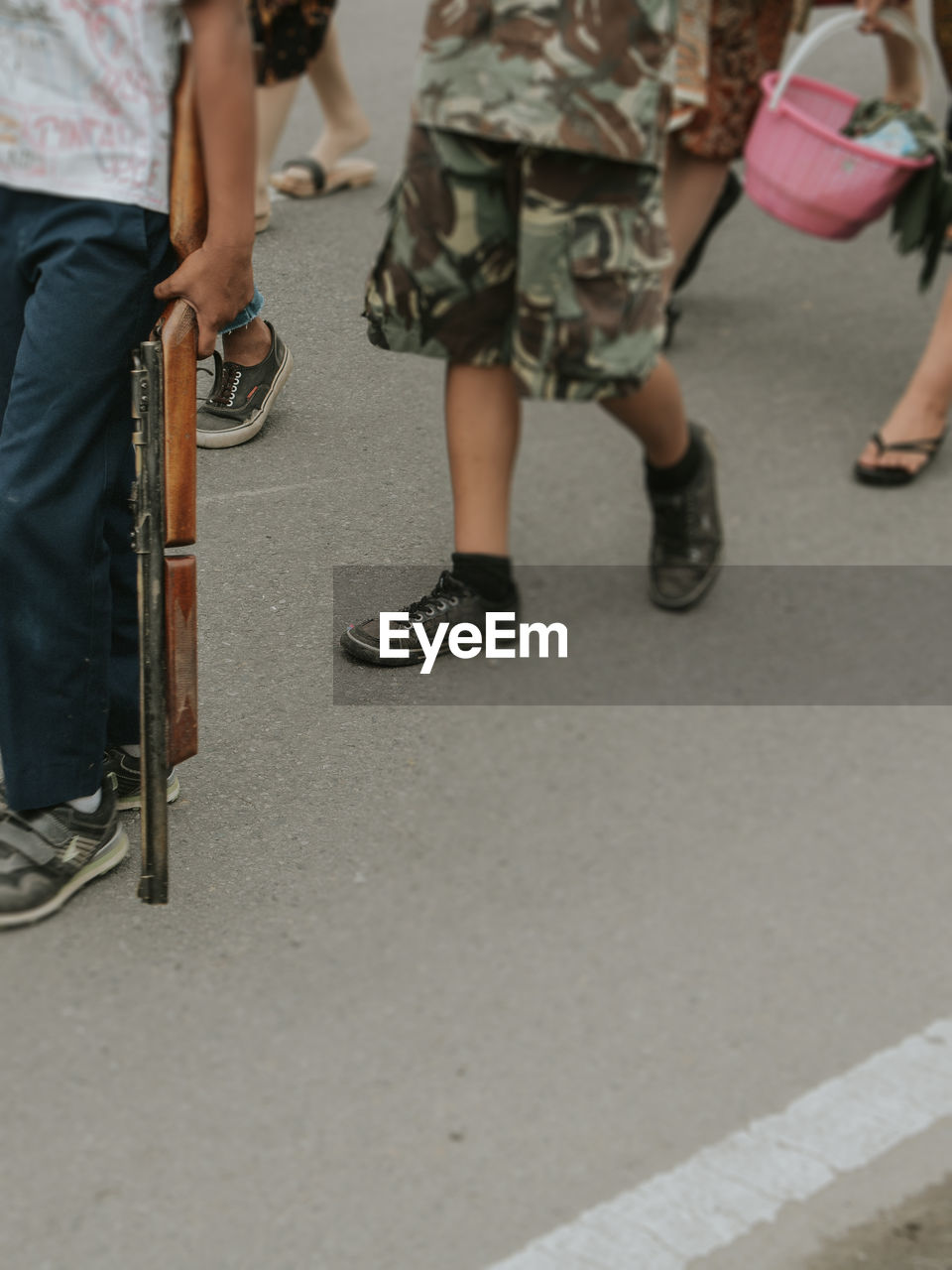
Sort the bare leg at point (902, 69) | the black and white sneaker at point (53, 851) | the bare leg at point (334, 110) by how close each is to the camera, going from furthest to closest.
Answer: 1. the bare leg at point (902, 69)
2. the bare leg at point (334, 110)
3. the black and white sneaker at point (53, 851)

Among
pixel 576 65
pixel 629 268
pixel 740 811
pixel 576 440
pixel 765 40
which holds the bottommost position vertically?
pixel 740 811

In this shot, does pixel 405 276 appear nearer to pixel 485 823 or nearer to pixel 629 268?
pixel 629 268

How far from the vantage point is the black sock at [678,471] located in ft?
7.29

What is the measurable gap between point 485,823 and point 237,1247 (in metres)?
0.71

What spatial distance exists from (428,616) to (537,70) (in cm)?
30

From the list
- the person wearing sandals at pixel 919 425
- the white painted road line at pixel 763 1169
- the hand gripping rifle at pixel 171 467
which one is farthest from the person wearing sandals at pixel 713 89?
the hand gripping rifle at pixel 171 467

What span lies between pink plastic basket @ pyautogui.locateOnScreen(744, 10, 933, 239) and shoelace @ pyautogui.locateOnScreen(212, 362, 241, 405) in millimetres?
2281

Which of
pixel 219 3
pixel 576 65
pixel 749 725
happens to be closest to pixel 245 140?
pixel 219 3

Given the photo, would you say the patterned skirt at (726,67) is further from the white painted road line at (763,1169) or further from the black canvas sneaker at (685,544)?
the white painted road line at (763,1169)

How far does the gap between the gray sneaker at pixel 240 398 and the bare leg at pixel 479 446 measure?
10 centimetres

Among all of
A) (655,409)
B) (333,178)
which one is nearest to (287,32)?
Answer: (333,178)

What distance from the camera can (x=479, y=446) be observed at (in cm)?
85

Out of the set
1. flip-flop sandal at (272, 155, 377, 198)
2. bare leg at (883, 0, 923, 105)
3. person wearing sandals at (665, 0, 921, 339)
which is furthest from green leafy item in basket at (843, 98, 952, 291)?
flip-flop sandal at (272, 155, 377, 198)

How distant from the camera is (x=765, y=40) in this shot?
2809 mm
